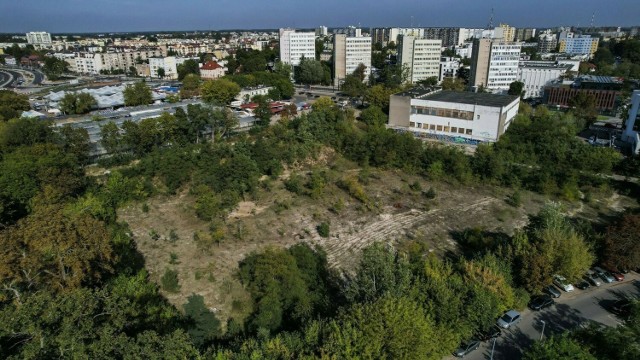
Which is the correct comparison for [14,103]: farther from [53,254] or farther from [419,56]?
[419,56]

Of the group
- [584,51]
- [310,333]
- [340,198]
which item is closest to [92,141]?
[340,198]

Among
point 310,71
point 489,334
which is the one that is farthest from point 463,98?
point 310,71

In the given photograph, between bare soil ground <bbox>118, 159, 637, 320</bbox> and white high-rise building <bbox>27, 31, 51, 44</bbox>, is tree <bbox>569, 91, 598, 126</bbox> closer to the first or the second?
bare soil ground <bbox>118, 159, 637, 320</bbox>

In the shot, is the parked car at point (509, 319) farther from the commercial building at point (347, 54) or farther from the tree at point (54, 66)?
the tree at point (54, 66)

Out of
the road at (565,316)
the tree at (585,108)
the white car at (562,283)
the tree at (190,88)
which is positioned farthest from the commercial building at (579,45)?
the white car at (562,283)

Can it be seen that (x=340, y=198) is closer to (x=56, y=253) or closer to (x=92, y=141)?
(x=56, y=253)

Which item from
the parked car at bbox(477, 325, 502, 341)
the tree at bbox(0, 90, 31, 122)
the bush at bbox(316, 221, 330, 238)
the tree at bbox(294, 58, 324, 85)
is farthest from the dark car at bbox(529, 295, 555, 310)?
the tree at bbox(294, 58, 324, 85)
